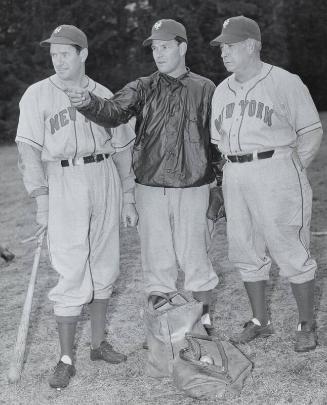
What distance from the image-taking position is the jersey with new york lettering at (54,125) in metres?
3.65

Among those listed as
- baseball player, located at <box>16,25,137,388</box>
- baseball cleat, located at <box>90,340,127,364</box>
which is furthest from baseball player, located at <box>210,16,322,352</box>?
baseball cleat, located at <box>90,340,127,364</box>

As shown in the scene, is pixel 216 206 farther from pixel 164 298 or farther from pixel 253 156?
pixel 164 298

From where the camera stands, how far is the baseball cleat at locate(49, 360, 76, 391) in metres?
3.66

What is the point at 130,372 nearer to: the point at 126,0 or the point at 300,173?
the point at 300,173

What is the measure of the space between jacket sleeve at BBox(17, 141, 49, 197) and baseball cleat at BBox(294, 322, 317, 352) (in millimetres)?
1860

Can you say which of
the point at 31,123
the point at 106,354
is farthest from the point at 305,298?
the point at 31,123

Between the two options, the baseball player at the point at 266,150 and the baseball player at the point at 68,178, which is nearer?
the baseball player at the point at 68,178

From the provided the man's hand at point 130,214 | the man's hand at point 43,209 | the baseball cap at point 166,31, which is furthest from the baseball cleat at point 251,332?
the baseball cap at point 166,31

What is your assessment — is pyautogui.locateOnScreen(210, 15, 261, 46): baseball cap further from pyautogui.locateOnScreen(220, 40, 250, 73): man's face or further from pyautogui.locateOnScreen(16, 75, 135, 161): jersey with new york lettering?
pyautogui.locateOnScreen(16, 75, 135, 161): jersey with new york lettering

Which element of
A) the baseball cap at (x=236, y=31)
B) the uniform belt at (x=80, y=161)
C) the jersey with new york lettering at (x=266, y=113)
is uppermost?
the baseball cap at (x=236, y=31)

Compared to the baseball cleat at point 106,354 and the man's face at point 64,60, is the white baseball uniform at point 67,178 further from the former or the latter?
the baseball cleat at point 106,354

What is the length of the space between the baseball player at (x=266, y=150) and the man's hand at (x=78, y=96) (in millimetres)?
940

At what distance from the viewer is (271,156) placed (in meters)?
3.87

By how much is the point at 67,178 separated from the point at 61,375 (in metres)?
1.17
